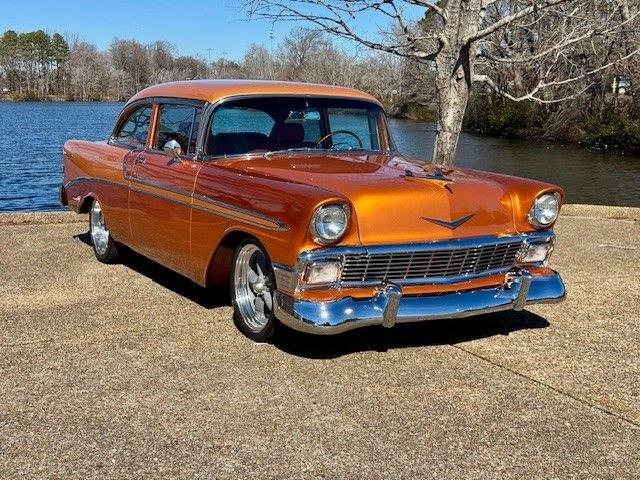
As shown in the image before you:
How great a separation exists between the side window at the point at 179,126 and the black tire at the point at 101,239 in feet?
4.08

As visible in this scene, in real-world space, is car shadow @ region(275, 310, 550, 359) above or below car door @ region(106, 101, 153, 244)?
below

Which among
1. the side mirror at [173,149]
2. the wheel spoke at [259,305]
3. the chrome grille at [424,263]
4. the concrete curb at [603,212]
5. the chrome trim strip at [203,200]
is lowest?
the concrete curb at [603,212]

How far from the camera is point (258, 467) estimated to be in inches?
126

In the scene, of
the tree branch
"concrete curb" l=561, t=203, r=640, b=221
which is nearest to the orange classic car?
the tree branch

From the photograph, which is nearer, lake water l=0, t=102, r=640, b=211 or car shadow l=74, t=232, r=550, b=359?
car shadow l=74, t=232, r=550, b=359

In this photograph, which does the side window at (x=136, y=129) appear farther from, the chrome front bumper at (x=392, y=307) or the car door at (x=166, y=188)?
the chrome front bumper at (x=392, y=307)

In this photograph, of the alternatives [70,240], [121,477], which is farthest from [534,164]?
[121,477]

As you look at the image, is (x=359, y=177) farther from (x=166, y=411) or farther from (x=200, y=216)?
(x=166, y=411)

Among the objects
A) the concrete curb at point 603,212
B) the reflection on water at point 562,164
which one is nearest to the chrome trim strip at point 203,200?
the concrete curb at point 603,212

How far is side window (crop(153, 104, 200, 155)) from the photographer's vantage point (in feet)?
17.9

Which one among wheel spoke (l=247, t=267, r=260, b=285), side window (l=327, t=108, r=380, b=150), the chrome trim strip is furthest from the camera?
side window (l=327, t=108, r=380, b=150)

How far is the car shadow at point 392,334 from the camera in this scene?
4.71m

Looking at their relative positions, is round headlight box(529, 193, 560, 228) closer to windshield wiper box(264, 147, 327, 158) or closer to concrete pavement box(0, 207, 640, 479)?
concrete pavement box(0, 207, 640, 479)

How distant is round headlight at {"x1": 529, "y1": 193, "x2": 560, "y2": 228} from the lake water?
44.8 feet
